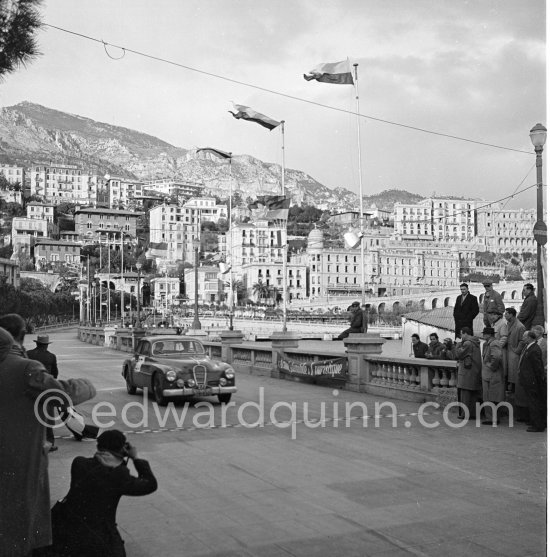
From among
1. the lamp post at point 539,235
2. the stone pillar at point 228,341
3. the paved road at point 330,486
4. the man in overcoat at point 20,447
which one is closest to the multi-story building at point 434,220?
the stone pillar at point 228,341

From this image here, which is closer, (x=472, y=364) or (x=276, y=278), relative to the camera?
(x=472, y=364)

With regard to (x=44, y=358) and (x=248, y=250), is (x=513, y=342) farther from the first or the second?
(x=248, y=250)

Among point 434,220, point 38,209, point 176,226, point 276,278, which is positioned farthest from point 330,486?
point 176,226

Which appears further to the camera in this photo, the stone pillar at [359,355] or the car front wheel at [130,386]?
the stone pillar at [359,355]

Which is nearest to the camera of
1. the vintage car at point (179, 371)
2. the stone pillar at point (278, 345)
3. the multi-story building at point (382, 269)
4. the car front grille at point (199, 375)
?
the vintage car at point (179, 371)

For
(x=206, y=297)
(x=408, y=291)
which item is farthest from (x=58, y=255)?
(x=206, y=297)

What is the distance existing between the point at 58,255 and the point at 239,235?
112 meters

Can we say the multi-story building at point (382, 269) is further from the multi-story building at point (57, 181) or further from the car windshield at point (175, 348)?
the multi-story building at point (57, 181)

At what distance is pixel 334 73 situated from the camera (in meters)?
16.5

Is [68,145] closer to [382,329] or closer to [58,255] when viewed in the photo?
[58,255]

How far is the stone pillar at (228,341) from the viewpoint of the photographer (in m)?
24.3

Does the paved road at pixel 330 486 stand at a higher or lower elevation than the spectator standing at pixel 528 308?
lower

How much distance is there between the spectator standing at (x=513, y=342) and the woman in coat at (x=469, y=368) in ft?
1.65

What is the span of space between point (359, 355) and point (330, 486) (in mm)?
9205
